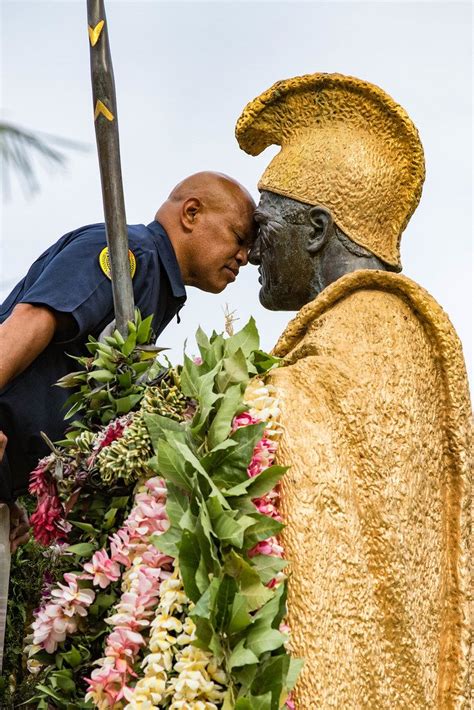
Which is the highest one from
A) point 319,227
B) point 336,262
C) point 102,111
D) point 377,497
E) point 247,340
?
point 102,111

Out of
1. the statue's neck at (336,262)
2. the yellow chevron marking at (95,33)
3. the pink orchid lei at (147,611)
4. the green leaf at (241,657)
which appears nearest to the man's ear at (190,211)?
the statue's neck at (336,262)

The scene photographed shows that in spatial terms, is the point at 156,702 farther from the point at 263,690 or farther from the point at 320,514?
the point at 320,514

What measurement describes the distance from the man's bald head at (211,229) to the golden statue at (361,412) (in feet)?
0.36

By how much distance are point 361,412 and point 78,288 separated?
114 cm

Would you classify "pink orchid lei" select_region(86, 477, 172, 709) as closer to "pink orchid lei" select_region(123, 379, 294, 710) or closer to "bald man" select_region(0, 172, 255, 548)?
"pink orchid lei" select_region(123, 379, 294, 710)

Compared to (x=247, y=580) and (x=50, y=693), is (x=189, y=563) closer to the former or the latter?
(x=247, y=580)

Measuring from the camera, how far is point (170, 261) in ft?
20.4

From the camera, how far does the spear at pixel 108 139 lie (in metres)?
5.60

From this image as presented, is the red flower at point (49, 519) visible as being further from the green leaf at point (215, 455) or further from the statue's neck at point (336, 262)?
the statue's neck at point (336, 262)

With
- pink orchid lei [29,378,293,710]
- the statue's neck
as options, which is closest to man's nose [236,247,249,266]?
the statue's neck

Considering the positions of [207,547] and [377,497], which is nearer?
[207,547]

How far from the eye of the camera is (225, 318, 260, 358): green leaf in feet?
17.3

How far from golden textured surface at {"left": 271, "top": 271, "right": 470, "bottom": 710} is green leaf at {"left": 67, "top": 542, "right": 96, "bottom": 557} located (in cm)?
66

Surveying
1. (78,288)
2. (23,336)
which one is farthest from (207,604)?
(78,288)
